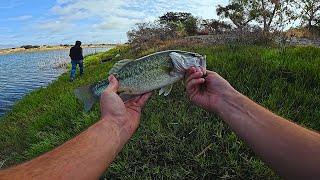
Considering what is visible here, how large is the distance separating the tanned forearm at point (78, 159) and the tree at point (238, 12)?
34268 mm

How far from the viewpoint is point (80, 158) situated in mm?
2168

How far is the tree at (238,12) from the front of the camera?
38.7 m

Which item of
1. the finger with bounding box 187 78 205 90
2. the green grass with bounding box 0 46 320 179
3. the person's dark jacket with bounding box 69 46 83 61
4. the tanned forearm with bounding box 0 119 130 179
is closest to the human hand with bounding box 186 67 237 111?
the finger with bounding box 187 78 205 90

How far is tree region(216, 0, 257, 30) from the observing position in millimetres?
38744

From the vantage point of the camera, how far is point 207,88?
3.49 m

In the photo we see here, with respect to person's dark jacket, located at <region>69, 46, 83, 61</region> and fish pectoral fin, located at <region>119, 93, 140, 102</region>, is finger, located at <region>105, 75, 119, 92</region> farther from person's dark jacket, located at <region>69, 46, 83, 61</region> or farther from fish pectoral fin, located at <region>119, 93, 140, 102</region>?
person's dark jacket, located at <region>69, 46, 83, 61</region>

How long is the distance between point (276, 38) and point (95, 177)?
1516 cm

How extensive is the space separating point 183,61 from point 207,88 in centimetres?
35

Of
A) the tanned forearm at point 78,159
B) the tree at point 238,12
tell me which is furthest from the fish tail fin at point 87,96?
the tree at point 238,12

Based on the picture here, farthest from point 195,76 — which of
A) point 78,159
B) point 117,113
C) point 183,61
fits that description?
point 78,159

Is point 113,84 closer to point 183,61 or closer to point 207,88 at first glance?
point 183,61

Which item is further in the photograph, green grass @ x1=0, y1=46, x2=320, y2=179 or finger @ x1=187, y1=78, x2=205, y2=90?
green grass @ x1=0, y1=46, x2=320, y2=179

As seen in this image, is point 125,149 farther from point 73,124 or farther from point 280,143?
point 280,143

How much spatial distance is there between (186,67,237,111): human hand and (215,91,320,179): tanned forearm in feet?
0.29
